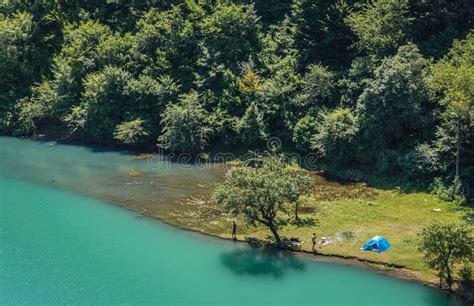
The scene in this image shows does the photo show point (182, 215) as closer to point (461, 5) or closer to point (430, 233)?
point (430, 233)

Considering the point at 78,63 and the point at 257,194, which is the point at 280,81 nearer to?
the point at 257,194

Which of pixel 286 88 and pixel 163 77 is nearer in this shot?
pixel 286 88

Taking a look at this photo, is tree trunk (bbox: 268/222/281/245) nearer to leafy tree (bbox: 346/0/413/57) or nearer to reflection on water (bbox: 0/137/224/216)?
reflection on water (bbox: 0/137/224/216)

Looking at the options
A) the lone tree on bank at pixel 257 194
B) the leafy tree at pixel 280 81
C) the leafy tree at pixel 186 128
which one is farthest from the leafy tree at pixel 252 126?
the lone tree on bank at pixel 257 194

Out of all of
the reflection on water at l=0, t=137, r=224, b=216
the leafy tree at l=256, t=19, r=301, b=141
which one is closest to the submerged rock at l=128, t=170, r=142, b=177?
the reflection on water at l=0, t=137, r=224, b=216

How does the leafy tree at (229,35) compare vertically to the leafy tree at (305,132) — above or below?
above

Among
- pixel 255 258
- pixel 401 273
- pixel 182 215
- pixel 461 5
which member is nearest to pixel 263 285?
pixel 255 258

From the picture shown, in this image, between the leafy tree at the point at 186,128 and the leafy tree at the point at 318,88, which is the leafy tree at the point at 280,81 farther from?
the leafy tree at the point at 186,128

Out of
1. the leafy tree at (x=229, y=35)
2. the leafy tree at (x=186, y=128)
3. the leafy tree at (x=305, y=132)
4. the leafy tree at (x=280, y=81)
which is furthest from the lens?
the leafy tree at (x=229, y=35)
